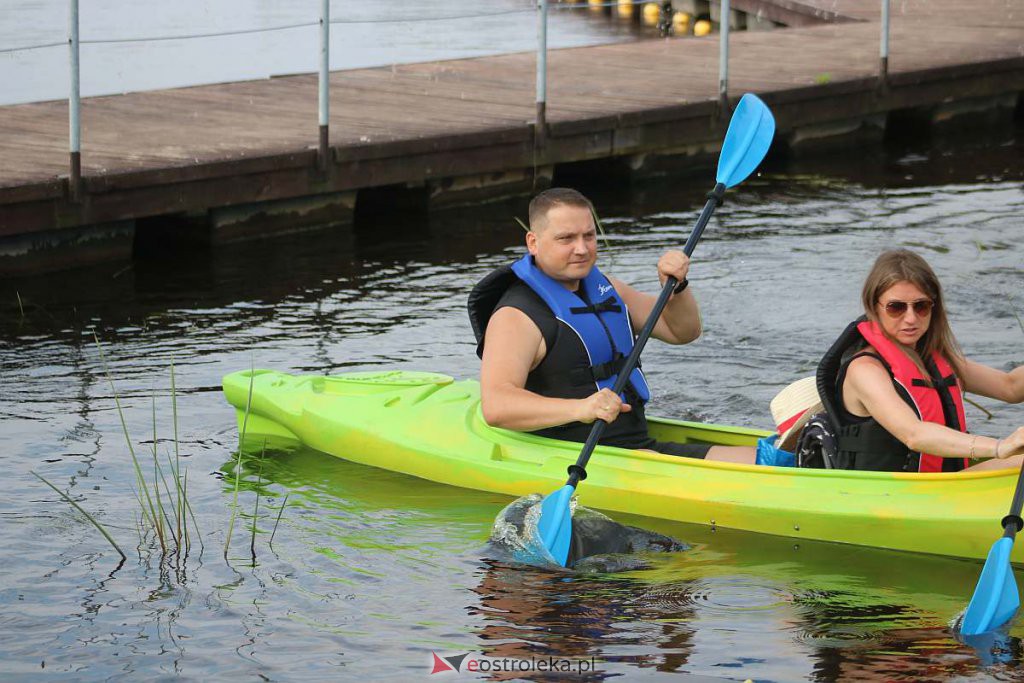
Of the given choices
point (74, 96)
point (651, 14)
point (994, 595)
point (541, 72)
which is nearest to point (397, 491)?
point (994, 595)

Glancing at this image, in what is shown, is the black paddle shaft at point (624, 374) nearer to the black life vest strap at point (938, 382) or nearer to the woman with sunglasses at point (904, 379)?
the woman with sunglasses at point (904, 379)

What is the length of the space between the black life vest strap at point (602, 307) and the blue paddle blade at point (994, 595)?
131 centimetres

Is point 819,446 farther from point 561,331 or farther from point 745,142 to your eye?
point 745,142

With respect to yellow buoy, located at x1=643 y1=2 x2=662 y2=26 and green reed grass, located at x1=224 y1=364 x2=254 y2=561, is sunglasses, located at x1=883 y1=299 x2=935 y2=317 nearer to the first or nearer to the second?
green reed grass, located at x1=224 y1=364 x2=254 y2=561

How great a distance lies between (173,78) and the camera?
13633 mm

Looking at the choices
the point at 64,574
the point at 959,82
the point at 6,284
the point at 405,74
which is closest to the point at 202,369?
the point at 6,284

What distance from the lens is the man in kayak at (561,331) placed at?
461 centimetres

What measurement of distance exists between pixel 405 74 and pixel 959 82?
12.1 ft

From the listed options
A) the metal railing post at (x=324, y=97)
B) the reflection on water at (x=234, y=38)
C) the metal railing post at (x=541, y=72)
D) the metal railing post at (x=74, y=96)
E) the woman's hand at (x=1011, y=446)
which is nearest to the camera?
the woman's hand at (x=1011, y=446)

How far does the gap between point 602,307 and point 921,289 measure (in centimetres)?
97

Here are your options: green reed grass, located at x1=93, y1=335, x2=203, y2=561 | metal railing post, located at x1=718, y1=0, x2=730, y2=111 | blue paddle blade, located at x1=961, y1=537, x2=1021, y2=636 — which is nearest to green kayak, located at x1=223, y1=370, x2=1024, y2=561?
blue paddle blade, located at x1=961, y1=537, x2=1021, y2=636

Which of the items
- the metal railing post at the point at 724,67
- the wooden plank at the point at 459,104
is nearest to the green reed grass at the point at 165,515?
the wooden plank at the point at 459,104

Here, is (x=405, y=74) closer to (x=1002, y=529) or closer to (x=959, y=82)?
(x=959, y=82)

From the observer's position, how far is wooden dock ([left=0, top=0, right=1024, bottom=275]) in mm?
7906
